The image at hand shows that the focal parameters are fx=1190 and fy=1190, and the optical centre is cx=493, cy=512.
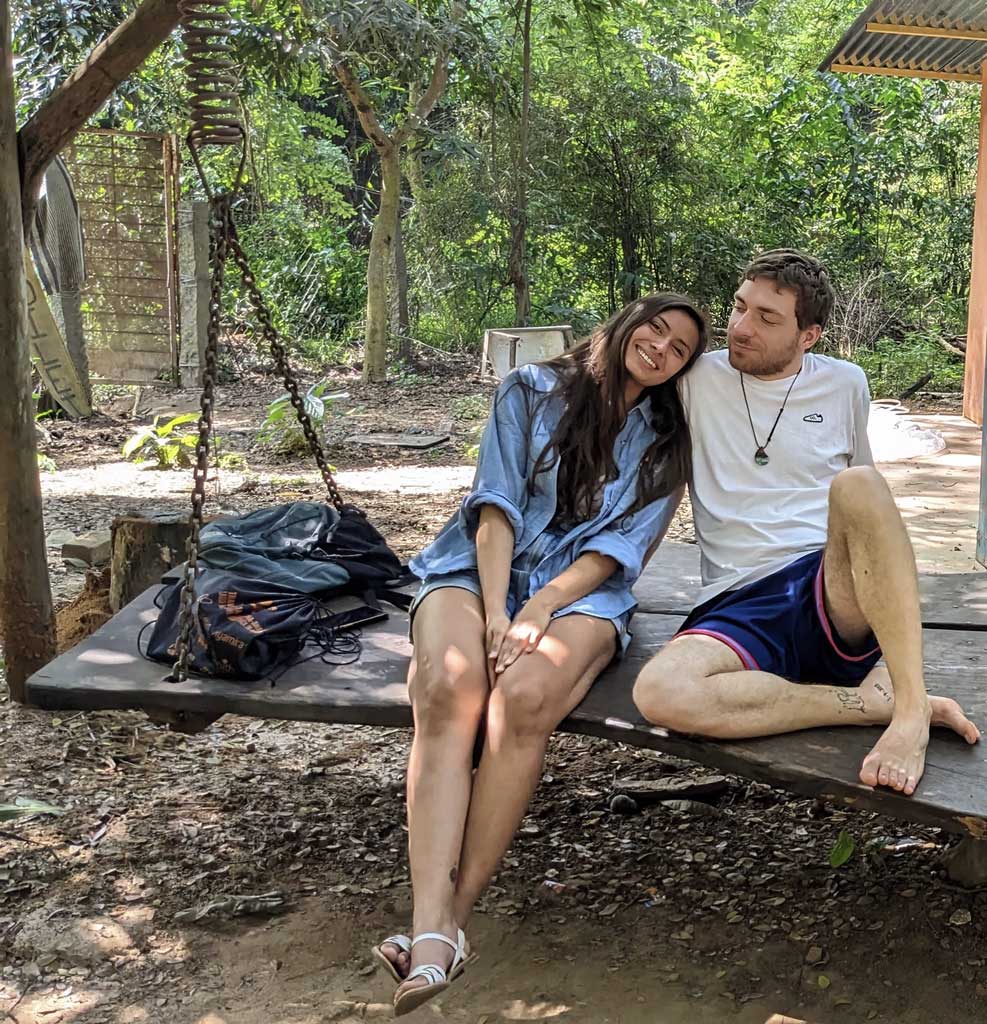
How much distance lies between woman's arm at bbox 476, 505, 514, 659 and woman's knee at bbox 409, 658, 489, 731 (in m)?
0.11

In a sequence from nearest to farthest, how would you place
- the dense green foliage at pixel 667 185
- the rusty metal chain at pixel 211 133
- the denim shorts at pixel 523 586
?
the denim shorts at pixel 523 586, the rusty metal chain at pixel 211 133, the dense green foliage at pixel 667 185

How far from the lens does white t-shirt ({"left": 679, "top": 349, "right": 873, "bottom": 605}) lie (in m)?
3.04

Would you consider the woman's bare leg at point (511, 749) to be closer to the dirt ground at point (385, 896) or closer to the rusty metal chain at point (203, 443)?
the dirt ground at point (385, 896)

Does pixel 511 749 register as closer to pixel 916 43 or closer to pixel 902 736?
pixel 902 736

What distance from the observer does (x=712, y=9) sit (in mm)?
12781

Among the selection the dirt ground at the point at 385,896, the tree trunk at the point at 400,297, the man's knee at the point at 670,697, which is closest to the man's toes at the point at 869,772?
the man's knee at the point at 670,697

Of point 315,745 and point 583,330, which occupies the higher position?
point 583,330

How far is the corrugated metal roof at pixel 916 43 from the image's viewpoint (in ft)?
25.7

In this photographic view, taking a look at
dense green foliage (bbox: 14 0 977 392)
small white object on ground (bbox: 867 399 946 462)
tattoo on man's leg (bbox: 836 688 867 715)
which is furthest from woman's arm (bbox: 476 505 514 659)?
dense green foliage (bbox: 14 0 977 392)

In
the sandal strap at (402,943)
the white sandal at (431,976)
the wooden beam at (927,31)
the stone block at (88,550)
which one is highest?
the wooden beam at (927,31)

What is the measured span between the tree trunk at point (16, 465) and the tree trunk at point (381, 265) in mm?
8096

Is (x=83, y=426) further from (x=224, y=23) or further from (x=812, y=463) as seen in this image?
(x=812, y=463)

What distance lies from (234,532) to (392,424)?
687 centimetres

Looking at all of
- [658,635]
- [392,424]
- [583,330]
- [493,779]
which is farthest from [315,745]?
[583,330]
